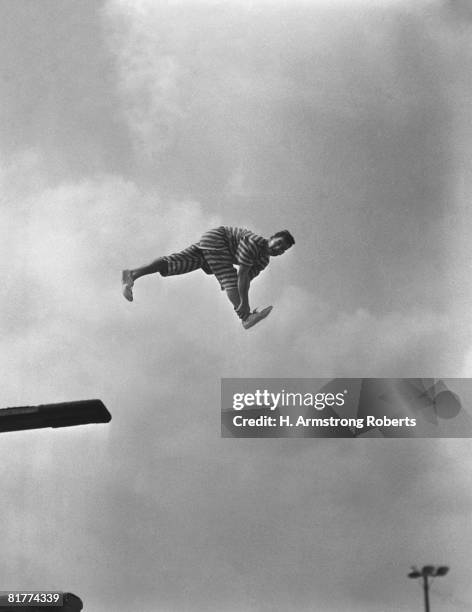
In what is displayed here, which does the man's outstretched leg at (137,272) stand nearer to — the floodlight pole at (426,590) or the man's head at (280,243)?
the man's head at (280,243)

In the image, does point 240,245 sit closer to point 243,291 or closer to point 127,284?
point 243,291

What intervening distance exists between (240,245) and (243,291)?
12.7 inches

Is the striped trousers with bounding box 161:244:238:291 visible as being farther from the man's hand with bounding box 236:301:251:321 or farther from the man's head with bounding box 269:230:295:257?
the man's head with bounding box 269:230:295:257

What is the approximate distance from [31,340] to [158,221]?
1.20 meters

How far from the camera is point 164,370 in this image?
6066mm

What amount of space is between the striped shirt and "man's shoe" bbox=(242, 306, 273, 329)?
0.25 m

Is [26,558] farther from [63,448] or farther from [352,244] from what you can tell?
[352,244]

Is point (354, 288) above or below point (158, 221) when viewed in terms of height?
below

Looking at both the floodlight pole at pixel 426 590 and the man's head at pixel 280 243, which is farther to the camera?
the man's head at pixel 280 243

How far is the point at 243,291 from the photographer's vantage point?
6.20 metres

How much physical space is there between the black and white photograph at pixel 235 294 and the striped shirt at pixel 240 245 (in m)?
→ 0.02

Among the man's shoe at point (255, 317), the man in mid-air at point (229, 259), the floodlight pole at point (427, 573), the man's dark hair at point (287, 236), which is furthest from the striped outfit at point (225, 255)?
the floodlight pole at point (427, 573)

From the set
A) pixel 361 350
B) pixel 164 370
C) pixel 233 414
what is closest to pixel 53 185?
pixel 164 370

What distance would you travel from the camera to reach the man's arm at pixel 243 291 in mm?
6180
